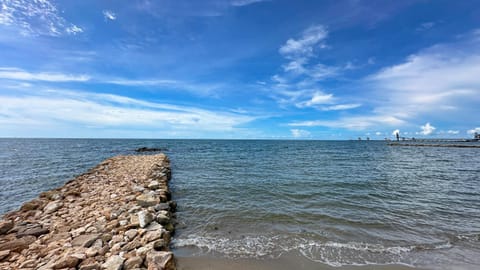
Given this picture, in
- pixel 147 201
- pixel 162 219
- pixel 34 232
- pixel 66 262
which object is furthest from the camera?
pixel 147 201

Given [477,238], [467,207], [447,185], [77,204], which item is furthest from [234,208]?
[447,185]

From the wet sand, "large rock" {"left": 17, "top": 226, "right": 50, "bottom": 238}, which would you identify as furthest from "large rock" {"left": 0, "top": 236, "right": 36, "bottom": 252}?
the wet sand

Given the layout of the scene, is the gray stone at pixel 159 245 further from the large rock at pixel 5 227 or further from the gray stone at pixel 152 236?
the large rock at pixel 5 227

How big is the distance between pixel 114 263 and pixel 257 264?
2687mm

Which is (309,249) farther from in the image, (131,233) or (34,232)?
(34,232)

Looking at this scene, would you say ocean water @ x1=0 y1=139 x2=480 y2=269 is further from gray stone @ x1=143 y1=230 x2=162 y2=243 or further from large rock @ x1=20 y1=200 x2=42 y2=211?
large rock @ x1=20 y1=200 x2=42 y2=211

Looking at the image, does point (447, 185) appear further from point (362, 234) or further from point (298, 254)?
point (298, 254)

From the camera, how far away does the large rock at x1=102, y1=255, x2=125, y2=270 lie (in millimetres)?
3551

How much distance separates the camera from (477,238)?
5.45 m

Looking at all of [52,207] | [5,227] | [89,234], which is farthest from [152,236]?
[52,207]

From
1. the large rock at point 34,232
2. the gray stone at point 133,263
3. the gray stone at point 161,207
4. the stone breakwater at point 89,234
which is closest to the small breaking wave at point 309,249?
the stone breakwater at point 89,234

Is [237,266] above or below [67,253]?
below

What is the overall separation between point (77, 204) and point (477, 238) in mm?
12174

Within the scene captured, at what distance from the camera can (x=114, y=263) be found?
11.9ft
